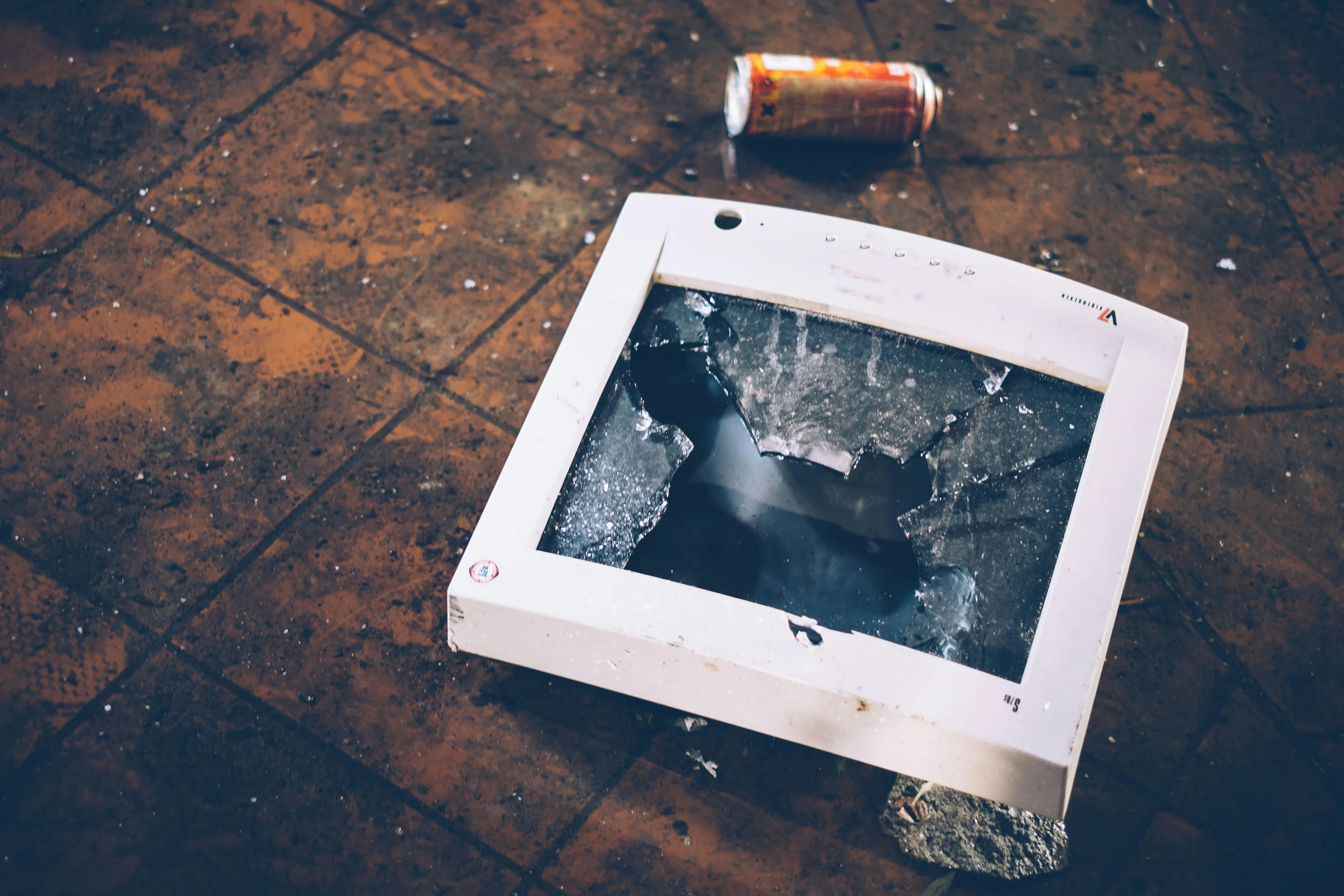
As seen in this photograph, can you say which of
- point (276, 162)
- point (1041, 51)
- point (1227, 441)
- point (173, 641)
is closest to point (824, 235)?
point (1227, 441)

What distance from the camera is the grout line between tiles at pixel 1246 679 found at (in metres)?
2.26

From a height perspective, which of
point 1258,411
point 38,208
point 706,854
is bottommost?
point 706,854

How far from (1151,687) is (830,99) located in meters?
1.91

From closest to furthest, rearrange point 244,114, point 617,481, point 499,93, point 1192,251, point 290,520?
point 617,481 → point 290,520 → point 1192,251 → point 244,114 → point 499,93

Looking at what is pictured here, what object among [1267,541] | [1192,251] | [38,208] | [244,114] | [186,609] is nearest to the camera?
[186,609]

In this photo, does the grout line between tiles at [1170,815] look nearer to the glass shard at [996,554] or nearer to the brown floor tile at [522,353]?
the glass shard at [996,554]

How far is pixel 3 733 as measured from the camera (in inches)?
84.0

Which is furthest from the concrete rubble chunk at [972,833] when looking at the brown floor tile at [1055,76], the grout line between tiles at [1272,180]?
the brown floor tile at [1055,76]

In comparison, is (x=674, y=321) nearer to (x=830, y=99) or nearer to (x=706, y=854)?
(x=706, y=854)

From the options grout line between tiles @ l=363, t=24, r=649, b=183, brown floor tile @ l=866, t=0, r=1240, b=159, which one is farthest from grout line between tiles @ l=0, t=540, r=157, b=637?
brown floor tile @ l=866, t=0, r=1240, b=159

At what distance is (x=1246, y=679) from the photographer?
7.73 ft

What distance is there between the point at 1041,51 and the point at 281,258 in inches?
107

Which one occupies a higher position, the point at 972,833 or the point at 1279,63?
the point at 1279,63

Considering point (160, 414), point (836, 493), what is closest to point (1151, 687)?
point (836, 493)
